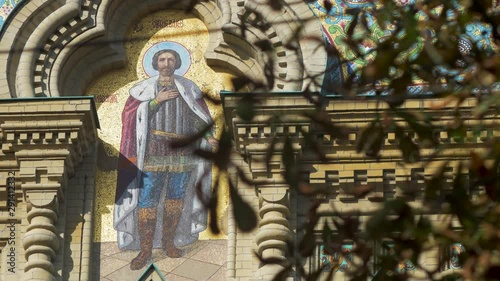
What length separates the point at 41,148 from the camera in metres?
22.0

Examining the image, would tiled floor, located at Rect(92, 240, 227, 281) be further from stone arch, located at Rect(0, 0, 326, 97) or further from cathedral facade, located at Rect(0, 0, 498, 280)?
stone arch, located at Rect(0, 0, 326, 97)

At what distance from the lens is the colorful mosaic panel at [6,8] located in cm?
2294

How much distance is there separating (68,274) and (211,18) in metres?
3.63

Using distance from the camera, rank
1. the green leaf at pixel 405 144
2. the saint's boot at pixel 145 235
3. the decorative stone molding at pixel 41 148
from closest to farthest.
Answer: the green leaf at pixel 405 144, the decorative stone molding at pixel 41 148, the saint's boot at pixel 145 235

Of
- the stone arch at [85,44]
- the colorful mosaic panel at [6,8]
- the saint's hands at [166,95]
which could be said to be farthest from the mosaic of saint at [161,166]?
the colorful mosaic panel at [6,8]

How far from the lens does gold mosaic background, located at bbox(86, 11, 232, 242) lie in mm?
22516

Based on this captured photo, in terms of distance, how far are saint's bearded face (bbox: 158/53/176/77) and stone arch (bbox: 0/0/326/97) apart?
454 mm

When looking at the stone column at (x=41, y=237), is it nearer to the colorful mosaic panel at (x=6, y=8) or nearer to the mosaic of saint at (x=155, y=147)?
the mosaic of saint at (x=155, y=147)

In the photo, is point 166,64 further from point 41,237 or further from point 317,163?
point 41,237

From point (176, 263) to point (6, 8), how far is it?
367cm

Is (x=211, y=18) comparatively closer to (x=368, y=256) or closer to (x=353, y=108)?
(x=353, y=108)

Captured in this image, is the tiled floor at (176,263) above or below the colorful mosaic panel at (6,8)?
below

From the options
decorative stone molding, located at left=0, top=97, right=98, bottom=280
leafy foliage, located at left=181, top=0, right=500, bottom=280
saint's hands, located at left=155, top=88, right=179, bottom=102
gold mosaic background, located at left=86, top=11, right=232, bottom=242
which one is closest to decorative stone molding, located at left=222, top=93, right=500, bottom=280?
gold mosaic background, located at left=86, top=11, right=232, bottom=242

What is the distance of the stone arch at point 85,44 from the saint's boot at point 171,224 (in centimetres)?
173
